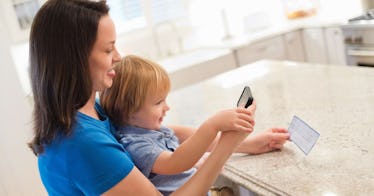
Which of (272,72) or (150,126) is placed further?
(272,72)

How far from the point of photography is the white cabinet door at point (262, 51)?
142 inches

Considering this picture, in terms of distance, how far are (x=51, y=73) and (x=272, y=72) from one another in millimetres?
1369

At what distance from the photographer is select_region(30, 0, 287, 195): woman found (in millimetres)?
835

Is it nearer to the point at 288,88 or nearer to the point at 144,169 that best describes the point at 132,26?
the point at 288,88

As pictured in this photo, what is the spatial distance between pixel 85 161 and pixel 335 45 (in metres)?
3.12

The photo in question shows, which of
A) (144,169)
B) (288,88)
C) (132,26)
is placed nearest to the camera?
(144,169)

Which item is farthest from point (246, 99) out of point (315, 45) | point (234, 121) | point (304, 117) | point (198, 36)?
point (198, 36)

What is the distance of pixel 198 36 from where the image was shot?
424 cm

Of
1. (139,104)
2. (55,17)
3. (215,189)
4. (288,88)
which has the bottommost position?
(215,189)

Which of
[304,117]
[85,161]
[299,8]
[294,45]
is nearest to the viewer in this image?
[85,161]

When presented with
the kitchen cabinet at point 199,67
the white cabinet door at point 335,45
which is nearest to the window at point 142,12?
the kitchen cabinet at point 199,67

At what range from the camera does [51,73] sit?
0.85 meters

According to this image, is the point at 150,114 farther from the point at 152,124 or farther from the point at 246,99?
the point at 246,99

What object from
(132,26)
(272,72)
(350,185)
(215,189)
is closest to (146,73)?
(215,189)
